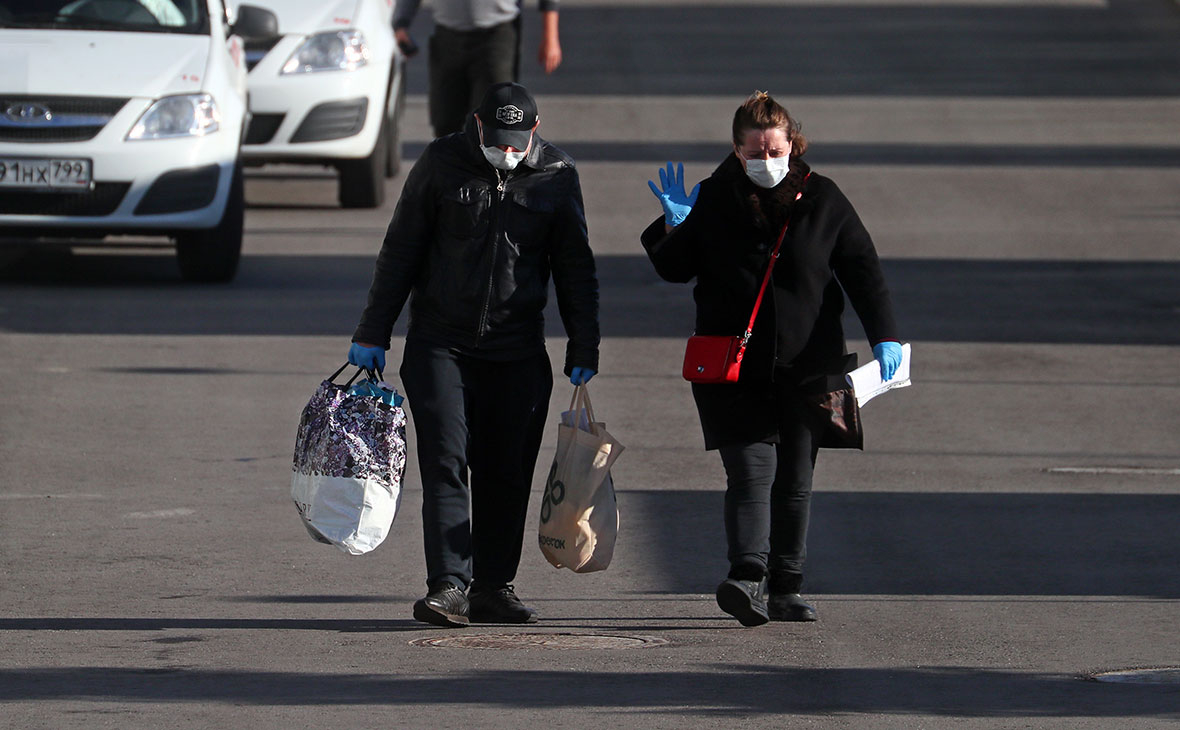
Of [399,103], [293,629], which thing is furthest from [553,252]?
[399,103]

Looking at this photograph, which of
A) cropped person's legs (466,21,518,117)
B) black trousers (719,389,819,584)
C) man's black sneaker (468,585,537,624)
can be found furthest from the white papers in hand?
cropped person's legs (466,21,518,117)

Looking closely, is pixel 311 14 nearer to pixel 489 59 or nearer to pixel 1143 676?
pixel 489 59

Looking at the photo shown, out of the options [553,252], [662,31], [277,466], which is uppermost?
[553,252]

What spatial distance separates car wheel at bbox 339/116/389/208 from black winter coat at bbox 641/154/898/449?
33.6 ft

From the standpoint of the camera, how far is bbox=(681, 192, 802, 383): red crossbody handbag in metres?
7.07

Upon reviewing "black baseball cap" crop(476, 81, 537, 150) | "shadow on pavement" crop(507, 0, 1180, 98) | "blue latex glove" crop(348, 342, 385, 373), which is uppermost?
"black baseball cap" crop(476, 81, 537, 150)

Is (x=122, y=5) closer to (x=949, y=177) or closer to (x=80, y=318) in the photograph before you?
(x=80, y=318)

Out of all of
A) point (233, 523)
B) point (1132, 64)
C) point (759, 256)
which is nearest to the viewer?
point (759, 256)

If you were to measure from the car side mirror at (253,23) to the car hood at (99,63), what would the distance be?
1.42 feet

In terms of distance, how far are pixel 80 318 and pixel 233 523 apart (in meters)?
4.79

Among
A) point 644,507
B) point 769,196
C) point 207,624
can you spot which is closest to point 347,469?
point 207,624

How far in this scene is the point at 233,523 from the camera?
8.54 m

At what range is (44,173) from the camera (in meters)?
13.4

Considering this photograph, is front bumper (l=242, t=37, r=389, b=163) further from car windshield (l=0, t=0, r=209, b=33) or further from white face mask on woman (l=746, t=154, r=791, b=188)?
white face mask on woman (l=746, t=154, r=791, b=188)
